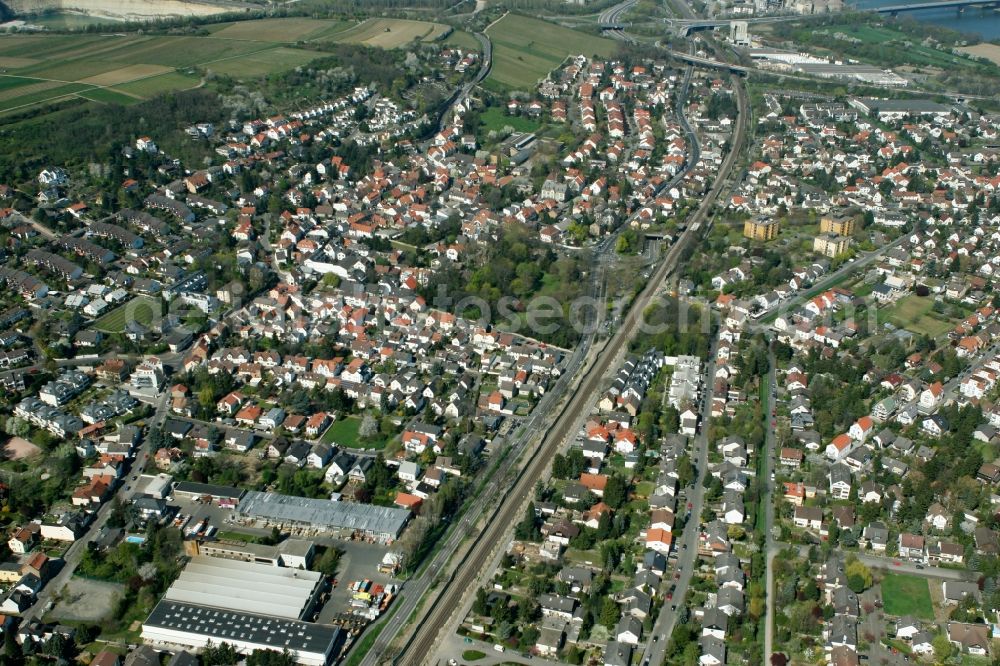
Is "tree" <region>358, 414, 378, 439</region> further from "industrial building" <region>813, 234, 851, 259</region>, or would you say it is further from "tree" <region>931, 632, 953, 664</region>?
"industrial building" <region>813, 234, 851, 259</region>

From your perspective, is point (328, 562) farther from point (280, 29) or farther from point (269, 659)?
point (280, 29)

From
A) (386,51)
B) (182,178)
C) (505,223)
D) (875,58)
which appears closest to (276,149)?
(182,178)

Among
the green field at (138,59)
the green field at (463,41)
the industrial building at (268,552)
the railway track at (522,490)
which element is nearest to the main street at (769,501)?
the railway track at (522,490)

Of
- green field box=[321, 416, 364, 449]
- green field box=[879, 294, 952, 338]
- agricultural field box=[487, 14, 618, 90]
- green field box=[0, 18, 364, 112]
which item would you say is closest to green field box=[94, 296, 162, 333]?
green field box=[321, 416, 364, 449]

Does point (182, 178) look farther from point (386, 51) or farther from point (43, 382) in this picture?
point (386, 51)

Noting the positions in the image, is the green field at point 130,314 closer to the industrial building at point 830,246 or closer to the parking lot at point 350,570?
the parking lot at point 350,570

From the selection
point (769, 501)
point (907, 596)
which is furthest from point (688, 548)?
point (907, 596)
